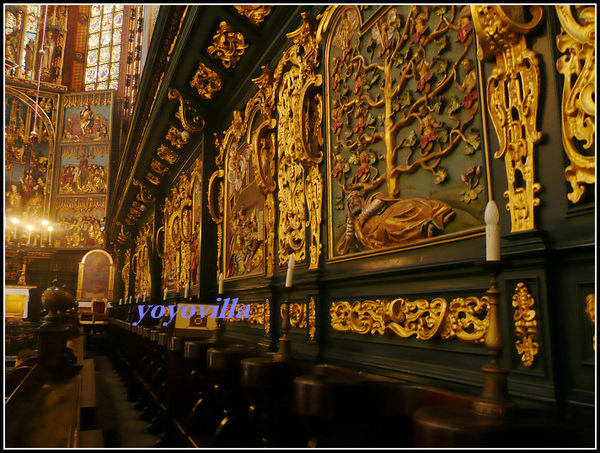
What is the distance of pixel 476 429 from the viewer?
3.67 feet

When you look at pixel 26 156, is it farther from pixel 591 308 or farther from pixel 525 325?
pixel 591 308

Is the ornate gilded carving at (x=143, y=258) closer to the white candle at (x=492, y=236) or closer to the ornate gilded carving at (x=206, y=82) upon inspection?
the ornate gilded carving at (x=206, y=82)

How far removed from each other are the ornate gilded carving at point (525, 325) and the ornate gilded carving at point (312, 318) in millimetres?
1756

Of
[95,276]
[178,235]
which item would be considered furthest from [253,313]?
[95,276]

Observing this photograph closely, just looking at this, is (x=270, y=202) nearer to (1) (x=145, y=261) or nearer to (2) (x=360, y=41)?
(2) (x=360, y=41)

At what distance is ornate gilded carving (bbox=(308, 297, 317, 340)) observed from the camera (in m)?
3.34

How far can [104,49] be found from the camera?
22.8m

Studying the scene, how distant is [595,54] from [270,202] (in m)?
3.21

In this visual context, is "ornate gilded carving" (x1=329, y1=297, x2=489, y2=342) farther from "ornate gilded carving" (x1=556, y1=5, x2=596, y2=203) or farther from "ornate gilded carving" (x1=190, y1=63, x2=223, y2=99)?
"ornate gilded carving" (x1=190, y1=63, x2=223, y2=99)

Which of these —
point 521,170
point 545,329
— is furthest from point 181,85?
point 545,329

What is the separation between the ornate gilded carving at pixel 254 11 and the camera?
13.8 feet

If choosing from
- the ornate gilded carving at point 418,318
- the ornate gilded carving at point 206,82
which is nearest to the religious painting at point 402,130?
the ornate gilded carving at point 418,318

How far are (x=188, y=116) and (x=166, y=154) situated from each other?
7.92 feet

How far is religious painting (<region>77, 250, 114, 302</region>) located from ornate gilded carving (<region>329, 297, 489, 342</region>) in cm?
1921
